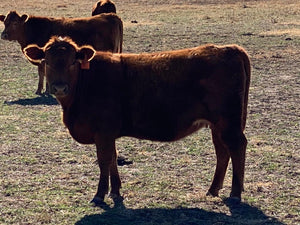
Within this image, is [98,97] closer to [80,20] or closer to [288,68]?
[80,20]

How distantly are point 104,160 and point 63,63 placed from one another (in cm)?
105

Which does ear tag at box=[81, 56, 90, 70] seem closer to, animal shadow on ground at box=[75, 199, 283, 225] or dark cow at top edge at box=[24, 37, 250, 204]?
dark cow at top edge at box=[24, 37, 250, 204]

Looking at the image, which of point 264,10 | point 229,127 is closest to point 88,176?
point 229,127

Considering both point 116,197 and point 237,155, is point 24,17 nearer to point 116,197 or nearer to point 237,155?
point 116,197

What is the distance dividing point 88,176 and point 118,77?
141cm

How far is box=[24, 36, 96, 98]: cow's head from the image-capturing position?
6.80 m

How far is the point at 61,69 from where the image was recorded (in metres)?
6.86

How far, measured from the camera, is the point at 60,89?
22.1ft

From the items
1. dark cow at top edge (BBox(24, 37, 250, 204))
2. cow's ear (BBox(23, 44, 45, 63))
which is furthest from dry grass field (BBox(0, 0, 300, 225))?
cow's ear (BBox(23, 44, 45, 63))

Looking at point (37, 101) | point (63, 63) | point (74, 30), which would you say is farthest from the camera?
point (74, 30)

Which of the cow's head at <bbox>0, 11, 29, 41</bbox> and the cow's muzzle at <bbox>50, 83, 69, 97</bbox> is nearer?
the cow's muzzle at <bbox>50, 83, 69, 97</bbox>

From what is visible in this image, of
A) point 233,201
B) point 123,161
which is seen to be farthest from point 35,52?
point 233,201

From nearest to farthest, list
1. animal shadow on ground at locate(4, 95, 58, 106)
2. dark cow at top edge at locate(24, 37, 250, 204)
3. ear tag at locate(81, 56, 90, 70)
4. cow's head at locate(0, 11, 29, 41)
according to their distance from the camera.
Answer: dark cow at top edge at locate(24, 37, 250, 204)
ear tag at locate(81, 56, 90, 70)
animal shadow on ground at locate(4, 95, 58, 106)
cow's head at locate(0, 11, 29, 41)

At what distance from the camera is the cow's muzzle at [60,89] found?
6738 mm
